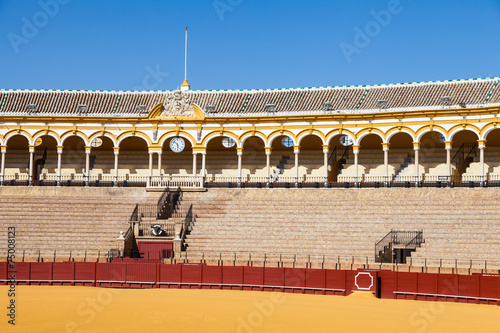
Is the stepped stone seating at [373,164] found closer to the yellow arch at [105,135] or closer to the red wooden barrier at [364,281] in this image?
the yellow arch at [105,135]

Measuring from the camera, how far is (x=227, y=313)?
974 inches

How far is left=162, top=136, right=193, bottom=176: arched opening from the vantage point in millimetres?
48500

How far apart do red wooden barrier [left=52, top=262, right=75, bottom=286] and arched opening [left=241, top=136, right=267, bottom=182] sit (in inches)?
676

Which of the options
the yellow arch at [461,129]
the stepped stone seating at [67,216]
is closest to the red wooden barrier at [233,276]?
the stepped stone seating at [67,216]

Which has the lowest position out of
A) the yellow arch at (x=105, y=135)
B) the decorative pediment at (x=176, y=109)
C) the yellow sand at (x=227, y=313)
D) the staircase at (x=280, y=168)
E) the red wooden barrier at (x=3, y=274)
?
the yellow sand at (x=227, y=313)

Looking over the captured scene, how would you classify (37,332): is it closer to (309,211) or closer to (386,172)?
(309,211)

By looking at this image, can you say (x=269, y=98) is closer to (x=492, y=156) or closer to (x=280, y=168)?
(x=280, y=168)

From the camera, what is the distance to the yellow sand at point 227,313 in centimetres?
2216

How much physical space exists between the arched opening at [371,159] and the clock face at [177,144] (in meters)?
11.4

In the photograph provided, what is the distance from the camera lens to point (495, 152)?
4462cm

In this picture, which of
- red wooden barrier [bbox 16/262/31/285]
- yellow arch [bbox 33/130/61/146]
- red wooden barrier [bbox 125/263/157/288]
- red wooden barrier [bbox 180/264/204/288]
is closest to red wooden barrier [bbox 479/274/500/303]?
red wooden barrier [bbox 180/264/204/288]

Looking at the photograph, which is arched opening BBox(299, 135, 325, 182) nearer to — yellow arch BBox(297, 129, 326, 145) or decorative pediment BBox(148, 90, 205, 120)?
yellow arch BBox(297, 129, 326, 145)

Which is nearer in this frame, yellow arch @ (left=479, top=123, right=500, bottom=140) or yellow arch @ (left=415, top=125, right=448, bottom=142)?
yellow arch @ (left=479, top=123, right=500, bottom=140)

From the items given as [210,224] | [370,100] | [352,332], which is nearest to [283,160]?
[370,100]
